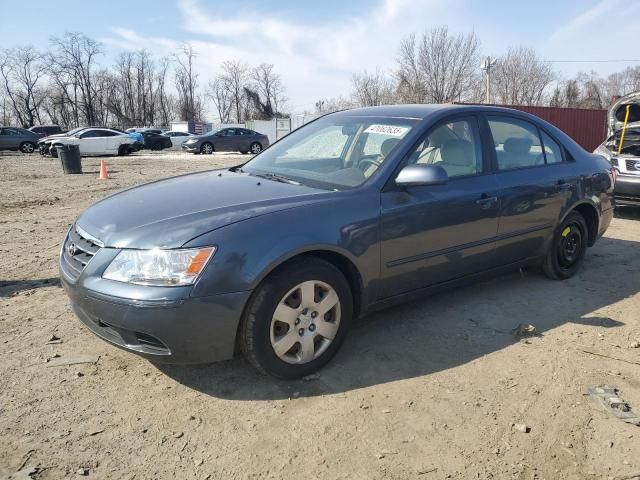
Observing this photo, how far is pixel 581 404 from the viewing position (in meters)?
2.79

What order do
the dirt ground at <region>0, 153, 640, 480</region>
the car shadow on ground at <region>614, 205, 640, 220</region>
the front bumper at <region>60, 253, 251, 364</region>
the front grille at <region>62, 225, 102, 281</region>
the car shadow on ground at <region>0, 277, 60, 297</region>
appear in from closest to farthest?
1. the dirt ground at <region>0, 153, 640, 480</region>
2. the front bumper at <region>60, 253, 251, 364</region>
3. the front grille at <region>62, 225, 102, 281</region>
4. the car shadow on ground at <region>0, 277, 60, 297</region>
5. the car shadow on ground at <region>614, 205, 640, 220</region>

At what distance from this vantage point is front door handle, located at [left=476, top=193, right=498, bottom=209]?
3717 mm

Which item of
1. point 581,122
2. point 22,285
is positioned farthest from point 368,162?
point 581,122

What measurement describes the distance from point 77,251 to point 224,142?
2567cm

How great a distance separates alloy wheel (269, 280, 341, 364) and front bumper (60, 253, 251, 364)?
0.28 m

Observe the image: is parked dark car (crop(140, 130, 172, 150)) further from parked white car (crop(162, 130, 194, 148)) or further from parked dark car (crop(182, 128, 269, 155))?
parked dark car (crop(182, 128, 269, 155))

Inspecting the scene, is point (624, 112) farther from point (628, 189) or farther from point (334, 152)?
point (334, 152)

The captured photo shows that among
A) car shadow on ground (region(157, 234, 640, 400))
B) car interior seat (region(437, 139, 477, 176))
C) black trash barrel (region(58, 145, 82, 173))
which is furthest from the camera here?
black trash barrel (region(58, 145, 82, 173))

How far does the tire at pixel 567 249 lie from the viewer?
15.2 ft

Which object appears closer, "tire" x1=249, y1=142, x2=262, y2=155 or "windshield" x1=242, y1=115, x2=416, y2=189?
"windshield" x1=242, y1=115, x2=416, y2=189

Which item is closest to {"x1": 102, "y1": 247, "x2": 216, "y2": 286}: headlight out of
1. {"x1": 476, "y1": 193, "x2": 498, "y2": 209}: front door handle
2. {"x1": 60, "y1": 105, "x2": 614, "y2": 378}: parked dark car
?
{"x1": 60, "y1": 105, "x2": 614, "y2": 378}: parked dark car

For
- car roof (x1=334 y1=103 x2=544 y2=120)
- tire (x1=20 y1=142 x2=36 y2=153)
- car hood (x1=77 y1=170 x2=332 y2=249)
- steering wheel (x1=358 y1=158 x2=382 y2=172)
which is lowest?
car hood (x1=77 y1=170 x2=332 y2=249)

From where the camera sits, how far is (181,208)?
2912 mm

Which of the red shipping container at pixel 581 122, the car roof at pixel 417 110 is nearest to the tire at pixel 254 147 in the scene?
the red shipping container at pixel 581 122
